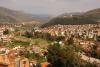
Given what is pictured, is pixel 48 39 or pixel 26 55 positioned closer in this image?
pixel 26 55

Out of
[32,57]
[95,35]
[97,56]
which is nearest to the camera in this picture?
[32,57]

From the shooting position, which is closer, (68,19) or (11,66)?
(11,66)

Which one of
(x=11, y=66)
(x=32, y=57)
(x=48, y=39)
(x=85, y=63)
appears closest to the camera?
(x=11, y=66)

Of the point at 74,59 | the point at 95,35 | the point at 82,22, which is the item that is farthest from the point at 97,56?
the point at 82,22

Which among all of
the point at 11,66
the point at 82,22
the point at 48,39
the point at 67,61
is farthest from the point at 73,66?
the point at 82,22

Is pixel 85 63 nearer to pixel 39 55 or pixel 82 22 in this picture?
pixel 39 55

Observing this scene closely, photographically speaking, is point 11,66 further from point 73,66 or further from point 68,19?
point 68,19

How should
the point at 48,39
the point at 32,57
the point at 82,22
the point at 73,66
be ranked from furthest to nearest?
the point at 82,22, the point at 48,39, the point at 32,57, the point at 73,66

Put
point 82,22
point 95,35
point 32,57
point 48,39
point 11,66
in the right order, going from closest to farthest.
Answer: point 11,66
point 32,57
point 48,39
point 95,35
point 82,22
